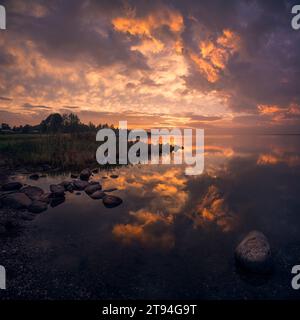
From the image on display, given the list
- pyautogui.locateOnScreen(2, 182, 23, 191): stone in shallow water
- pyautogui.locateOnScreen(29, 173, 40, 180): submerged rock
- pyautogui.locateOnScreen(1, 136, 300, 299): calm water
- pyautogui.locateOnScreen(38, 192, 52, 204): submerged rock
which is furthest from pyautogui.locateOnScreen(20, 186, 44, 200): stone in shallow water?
pyautogui.locateOnScreen(29, 173, 40, 180): submerged rock

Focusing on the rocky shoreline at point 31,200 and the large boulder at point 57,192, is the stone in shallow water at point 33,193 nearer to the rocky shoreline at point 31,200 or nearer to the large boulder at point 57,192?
the rocky shoreline at point 31,200

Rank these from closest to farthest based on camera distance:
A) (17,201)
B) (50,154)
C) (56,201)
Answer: (17,201) < (56,201) < (50,154)

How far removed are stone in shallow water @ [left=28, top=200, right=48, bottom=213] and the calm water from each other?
1.76 feet

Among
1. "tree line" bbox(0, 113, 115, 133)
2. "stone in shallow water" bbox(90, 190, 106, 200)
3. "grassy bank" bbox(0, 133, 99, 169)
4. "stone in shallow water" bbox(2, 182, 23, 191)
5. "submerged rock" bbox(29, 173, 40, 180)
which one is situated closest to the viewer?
"stone in shallow water" bbox(90, 190, 106, 200)

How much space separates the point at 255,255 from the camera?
8766 mm

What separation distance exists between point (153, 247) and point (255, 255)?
4.68m

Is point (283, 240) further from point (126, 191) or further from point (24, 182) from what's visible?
point (24, 182)

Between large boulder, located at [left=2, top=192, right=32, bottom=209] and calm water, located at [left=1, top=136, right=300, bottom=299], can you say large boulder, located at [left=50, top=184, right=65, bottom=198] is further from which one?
large boulder, located at [left=2, top=192, right=32, bottom=209]

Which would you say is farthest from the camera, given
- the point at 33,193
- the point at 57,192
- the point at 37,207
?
the point at 57,192

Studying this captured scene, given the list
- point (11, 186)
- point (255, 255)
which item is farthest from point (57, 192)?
point (255, 255)

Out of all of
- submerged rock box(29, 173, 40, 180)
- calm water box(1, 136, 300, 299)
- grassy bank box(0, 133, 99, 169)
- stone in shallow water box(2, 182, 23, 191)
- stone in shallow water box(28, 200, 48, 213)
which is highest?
grassy bank box(0, 133, 99, 169)

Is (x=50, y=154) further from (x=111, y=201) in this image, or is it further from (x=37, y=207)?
(x=111, y=201)

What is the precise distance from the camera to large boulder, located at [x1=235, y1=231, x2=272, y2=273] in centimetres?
855

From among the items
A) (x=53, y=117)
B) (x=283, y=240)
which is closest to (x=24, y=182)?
(x=283, y=240)
